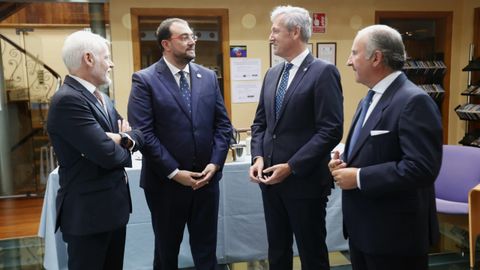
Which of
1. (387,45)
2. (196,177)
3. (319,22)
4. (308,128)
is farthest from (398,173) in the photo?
(319,22)

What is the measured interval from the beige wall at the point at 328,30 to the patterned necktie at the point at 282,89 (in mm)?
2803

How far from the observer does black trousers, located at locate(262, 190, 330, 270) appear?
2.02 meters

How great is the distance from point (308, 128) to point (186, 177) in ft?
2.09

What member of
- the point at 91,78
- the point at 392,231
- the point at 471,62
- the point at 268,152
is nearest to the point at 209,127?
the point at 268,152

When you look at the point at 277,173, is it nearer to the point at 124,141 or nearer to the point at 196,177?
the point at 196,177

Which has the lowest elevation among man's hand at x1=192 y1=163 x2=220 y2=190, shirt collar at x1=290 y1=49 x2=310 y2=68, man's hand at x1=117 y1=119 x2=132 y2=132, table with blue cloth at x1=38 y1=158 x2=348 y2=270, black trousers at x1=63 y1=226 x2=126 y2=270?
table with blue cloth at x1=38 y1=158 x2=348 y2=270

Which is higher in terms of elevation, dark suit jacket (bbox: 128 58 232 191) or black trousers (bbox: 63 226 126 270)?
dark suit jacket (bbox: 128 58 232 191)

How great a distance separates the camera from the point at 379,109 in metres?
1.50

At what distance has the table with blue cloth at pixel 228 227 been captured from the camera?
106 inches

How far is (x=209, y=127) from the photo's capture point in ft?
7.30

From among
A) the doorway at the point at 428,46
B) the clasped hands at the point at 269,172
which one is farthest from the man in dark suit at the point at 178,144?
the doorway at the point at 428,46

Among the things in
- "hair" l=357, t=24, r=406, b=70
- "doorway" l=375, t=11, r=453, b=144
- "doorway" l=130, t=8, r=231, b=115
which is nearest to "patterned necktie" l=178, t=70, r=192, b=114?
"hair" l=357, t=24, r=406, b=70

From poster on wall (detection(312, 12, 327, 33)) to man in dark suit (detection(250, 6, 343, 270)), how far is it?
300cm

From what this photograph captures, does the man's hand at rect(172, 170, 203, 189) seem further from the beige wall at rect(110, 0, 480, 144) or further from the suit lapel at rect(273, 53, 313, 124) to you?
the beige wall at rect(110, 0, 480, 144)
